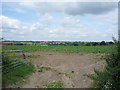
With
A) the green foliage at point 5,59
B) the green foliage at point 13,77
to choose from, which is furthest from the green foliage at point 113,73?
the green foliage at point 5,59

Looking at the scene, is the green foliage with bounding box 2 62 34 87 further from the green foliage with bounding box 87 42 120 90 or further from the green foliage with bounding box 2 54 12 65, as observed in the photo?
the green foliage with bounding box 87 42 120 90

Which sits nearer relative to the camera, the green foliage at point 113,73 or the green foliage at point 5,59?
the green foliage at point 113,73

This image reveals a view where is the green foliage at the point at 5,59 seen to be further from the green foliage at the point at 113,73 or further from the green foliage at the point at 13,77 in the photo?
the green foliage at the point at 113,73

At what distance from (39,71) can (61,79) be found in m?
1.41

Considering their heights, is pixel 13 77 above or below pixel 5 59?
below

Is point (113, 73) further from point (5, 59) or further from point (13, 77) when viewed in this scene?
point (5, 59)

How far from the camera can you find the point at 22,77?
5.62 metres

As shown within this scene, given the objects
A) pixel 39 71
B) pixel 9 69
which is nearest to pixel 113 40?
pixel 9 69

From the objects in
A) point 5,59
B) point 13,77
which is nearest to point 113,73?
point 13,77

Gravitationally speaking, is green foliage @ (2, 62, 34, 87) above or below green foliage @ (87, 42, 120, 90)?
below

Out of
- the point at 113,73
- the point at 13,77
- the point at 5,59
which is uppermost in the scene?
the point at 5,59

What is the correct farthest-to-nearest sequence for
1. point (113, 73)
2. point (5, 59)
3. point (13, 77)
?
1. point (5, 59)
2. point (13, 77)
3. point (113, 73)

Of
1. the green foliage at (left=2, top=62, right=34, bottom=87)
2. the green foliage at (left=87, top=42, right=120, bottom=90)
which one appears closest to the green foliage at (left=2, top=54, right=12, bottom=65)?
the green foliage at (left=2, top=62, right=34, bottom=87)

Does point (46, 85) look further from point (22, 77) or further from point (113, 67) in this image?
point (113, 67)
